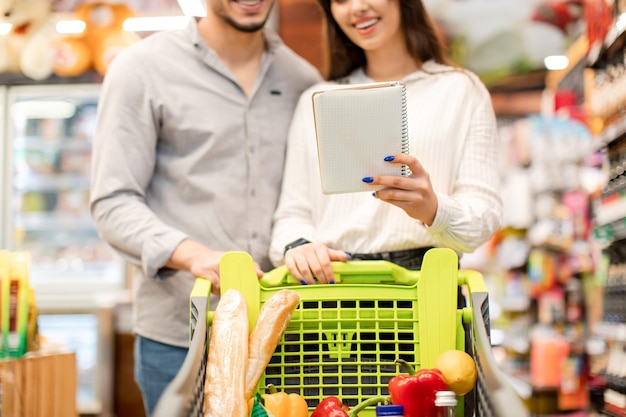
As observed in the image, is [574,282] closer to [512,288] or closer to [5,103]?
[512,288]

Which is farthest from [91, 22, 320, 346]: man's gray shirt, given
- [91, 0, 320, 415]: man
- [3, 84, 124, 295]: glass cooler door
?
[3, 84, 124, 295]: glass cooler door

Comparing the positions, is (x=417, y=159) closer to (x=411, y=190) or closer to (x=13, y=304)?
(x=411, y=190)

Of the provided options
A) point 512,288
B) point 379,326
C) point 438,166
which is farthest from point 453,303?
point 512,288

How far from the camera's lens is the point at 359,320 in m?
1.76

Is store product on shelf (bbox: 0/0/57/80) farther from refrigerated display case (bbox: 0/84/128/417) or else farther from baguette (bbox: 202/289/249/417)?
baguette (bbox: 202/289/249/417)

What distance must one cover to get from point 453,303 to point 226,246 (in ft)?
2.50

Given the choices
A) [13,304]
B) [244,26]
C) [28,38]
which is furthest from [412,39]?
[28,38]

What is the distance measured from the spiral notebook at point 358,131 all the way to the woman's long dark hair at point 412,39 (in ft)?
2.34

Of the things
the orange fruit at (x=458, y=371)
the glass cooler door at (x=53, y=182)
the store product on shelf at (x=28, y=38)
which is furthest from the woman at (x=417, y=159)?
the store product on shelf at (x=28, y=38)

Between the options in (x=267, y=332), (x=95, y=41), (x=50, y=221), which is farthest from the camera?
(x=50, y=221)

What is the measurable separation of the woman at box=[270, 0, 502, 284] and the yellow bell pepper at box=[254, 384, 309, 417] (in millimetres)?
300

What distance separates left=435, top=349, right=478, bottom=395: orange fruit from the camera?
1.59 metres

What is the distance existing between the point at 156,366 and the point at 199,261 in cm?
48

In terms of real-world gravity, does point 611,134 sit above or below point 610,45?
below
